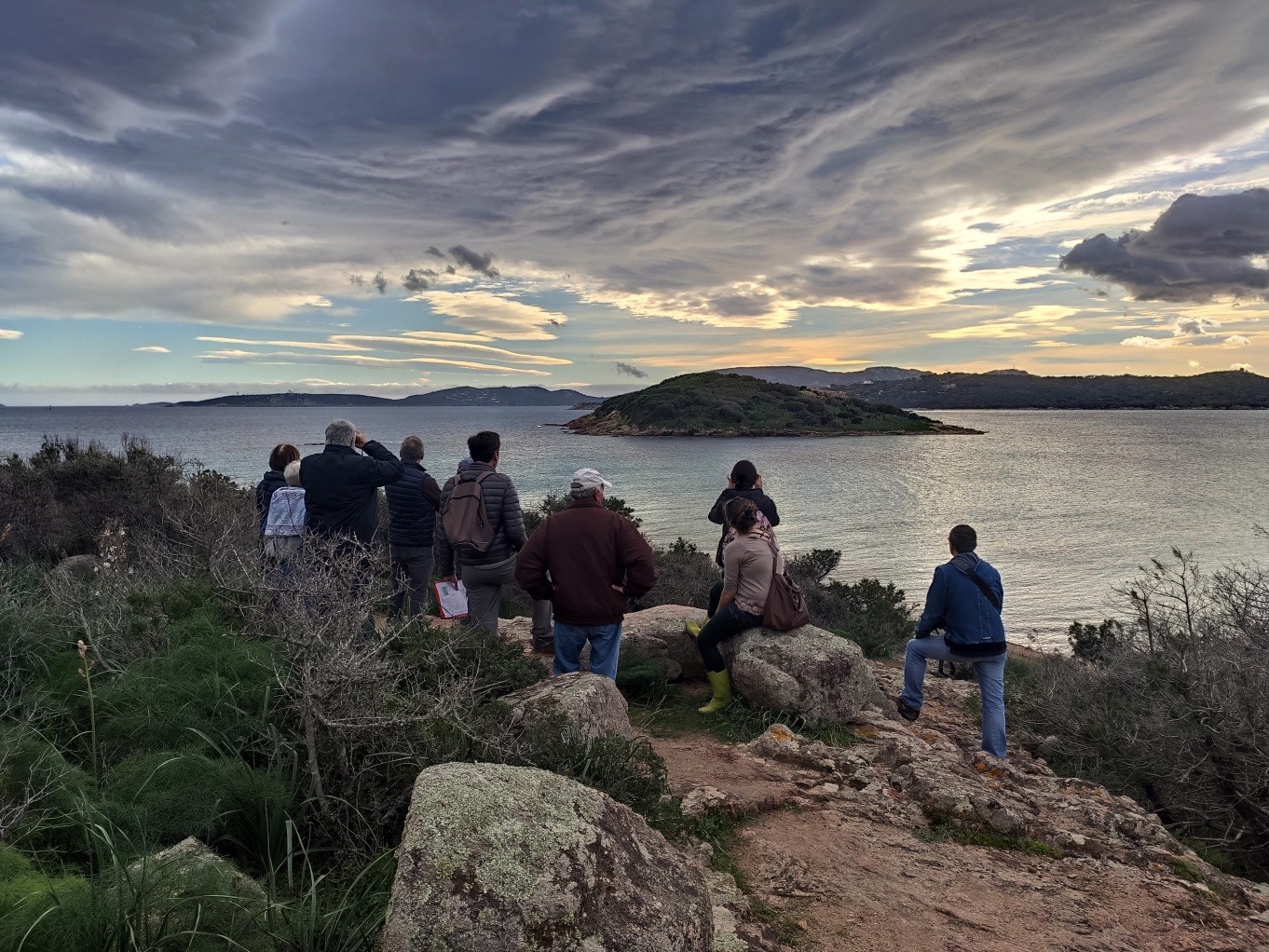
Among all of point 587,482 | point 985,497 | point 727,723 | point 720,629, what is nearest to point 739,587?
point 720,629

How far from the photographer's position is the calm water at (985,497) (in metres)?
22.4

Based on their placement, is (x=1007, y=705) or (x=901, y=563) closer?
(x=1007, y=705)

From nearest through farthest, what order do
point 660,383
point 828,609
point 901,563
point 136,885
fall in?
point 136,885 → point 828,609 → point 901,563 → point 660,383

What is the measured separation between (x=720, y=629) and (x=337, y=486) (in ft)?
11.7

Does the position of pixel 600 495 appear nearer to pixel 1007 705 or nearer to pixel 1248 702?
pixel 1248 702

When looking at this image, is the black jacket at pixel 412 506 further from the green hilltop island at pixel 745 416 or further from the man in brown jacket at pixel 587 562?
the green hilltop island at pixel 745 416

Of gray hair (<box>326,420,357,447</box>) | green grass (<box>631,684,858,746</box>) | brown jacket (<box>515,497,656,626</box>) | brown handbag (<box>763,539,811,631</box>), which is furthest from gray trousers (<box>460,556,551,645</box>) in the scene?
brown handbag (<box>763,539,811,631</box>)

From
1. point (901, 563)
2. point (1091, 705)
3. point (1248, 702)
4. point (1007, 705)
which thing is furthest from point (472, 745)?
point (901, 563)

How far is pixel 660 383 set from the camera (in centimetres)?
15038

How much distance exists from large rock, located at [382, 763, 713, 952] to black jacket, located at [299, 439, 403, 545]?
12.6 feet

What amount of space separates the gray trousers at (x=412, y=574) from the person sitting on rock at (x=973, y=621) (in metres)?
4.79

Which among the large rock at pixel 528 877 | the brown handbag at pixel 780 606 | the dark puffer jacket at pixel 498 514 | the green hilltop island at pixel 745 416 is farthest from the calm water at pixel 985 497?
the green hilltop island at pixel 745 416

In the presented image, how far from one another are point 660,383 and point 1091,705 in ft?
473

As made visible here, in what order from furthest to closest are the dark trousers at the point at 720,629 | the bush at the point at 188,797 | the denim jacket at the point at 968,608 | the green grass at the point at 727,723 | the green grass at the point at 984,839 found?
1. the dark trousers at the point at 720,629
2. the denim jacket at the point at 968,608
3. the green grass at the point at 727,723
4. the green grass at the point at 984,839
5. the bush at the point at 188,797
